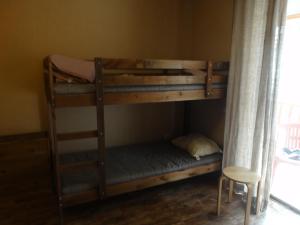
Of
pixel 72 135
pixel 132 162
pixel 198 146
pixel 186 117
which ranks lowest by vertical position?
pixel 132 162

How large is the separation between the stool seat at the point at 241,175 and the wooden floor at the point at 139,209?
1.45ft

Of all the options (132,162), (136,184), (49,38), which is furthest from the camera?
(49,38)

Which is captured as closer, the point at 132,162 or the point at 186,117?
the point at 132,162

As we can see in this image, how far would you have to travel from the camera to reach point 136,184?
2.40 meters

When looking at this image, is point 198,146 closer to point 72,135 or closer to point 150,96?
point 150,96

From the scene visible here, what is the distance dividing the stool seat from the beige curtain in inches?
8.0

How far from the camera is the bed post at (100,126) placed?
2.01m

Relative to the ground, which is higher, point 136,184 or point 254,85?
point 254,85

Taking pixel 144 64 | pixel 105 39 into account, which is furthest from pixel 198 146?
pixel 105 39

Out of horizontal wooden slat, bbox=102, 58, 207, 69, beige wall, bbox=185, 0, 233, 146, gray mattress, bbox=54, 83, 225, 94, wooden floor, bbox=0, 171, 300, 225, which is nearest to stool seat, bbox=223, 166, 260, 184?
wooden floor, bbox=0, 171, 300, 225

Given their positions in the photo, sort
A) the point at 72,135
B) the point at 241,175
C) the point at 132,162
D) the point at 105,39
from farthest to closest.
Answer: the point at 105,39 < the point at 132,162 < the point at 241,175 < the point at 72,135

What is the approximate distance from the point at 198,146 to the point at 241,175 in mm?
746

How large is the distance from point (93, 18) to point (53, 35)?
54 centimetres

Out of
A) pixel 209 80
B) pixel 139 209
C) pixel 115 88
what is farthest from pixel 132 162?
pixel 209 80
